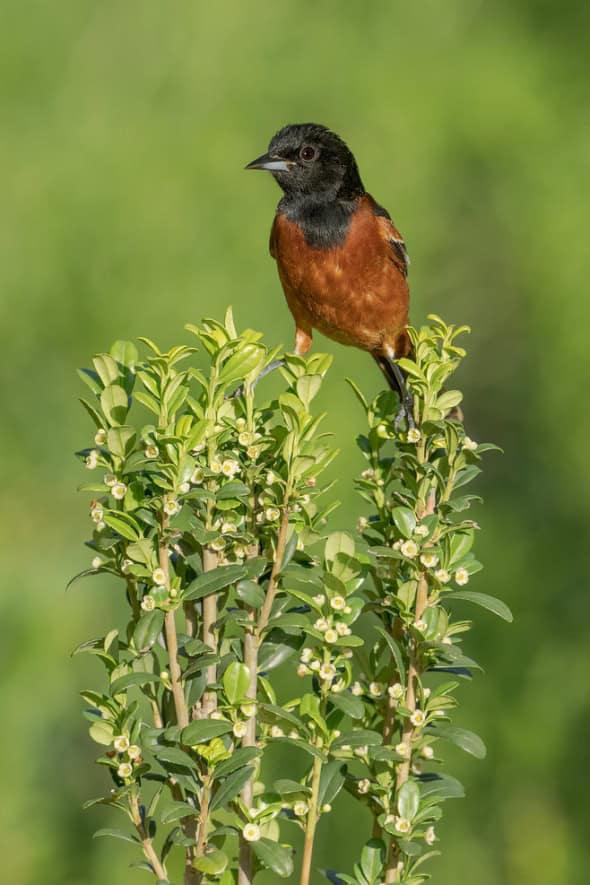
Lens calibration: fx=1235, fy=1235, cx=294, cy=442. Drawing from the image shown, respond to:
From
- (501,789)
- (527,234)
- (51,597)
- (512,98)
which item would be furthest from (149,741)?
(512,98)

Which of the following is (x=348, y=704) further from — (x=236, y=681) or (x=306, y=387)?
(x=306, y=387)

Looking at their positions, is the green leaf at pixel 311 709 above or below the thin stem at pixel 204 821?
above

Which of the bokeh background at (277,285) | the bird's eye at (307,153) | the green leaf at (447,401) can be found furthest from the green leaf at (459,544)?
the bokeh background at (277,285)

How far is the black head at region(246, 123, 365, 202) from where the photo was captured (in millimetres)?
2559

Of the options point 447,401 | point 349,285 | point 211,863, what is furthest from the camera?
point 349,285

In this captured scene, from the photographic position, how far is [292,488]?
4.14 ft

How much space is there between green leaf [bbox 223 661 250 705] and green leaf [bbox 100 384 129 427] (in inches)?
11.4

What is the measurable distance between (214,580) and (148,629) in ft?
0.27

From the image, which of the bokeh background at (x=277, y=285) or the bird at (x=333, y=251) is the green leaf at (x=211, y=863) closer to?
the bird at (x=333, y=251)

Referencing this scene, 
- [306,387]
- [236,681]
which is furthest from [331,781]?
[306,387]

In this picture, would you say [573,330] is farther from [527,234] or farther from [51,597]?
[51,597]

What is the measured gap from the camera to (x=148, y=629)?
48.1 inches

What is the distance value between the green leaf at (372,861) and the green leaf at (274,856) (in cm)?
13

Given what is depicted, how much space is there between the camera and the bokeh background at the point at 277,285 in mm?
3482
